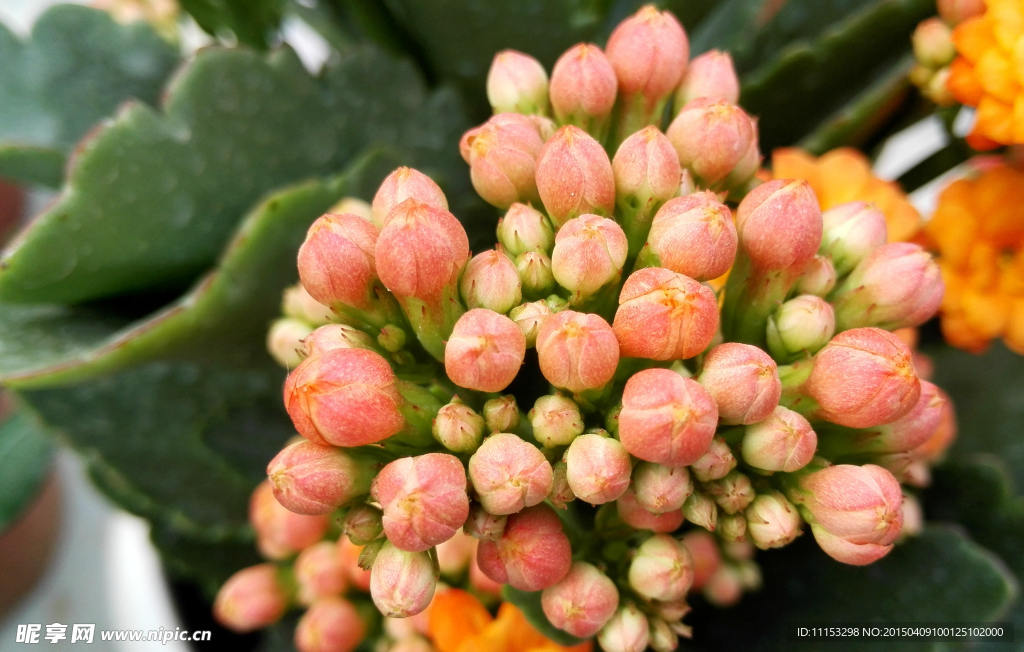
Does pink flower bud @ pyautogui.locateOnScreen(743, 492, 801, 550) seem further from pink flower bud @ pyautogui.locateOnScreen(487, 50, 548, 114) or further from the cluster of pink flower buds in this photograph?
pink flower bud @ pyautogui.locateOnScreen(487, 50, 548, 114)

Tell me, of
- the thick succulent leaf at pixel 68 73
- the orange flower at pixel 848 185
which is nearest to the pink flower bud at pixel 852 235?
the orange flower at pixel 848 185

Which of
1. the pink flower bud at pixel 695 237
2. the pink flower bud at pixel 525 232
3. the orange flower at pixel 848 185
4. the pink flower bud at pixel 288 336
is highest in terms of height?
the orange flower at pixel 848 185

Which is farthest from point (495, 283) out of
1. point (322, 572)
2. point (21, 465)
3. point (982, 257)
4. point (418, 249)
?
point (21, 465)

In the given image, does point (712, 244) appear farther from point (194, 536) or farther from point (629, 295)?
point (194, 536)

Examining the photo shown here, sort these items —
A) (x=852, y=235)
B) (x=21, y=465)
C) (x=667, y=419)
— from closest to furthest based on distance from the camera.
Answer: (x=667, y=419) → (x=852, y=235) → (x=21, y=465)

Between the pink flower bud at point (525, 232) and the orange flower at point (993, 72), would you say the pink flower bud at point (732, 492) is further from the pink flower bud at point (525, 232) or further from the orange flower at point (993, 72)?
the orange flower at point (993, 72)

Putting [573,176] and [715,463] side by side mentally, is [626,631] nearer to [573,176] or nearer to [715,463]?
[715,463]

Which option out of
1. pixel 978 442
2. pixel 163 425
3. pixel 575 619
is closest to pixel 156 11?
pixel 163 425
